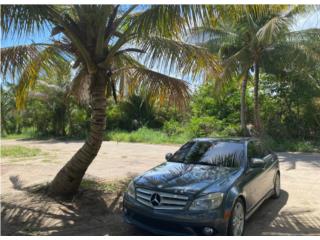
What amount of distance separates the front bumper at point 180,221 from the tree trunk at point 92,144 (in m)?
2.45

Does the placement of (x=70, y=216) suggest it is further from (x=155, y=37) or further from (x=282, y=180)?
(x=282, y=180)

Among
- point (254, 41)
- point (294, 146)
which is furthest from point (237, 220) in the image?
point (294, 146)

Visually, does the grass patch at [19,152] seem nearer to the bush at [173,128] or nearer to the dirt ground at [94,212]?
the dirt ground at [94,212]

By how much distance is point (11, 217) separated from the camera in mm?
5598

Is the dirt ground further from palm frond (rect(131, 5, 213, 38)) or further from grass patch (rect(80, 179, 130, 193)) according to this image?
palm frond (rect(131, 5, 213, 38))

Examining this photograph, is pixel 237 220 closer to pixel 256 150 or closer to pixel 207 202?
pixel 207 202

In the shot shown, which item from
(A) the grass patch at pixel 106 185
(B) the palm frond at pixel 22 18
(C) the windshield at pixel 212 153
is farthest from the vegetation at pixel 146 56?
(C) the windshield at pixel 212 153

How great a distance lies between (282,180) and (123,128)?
70.2 feet

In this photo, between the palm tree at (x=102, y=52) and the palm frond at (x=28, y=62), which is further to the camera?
the palm frond at (x=28, y=62)

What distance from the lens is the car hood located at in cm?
452

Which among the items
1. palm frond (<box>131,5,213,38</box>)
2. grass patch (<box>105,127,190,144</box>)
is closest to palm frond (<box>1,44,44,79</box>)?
palm frond (<box>131,5,213,38</box>)

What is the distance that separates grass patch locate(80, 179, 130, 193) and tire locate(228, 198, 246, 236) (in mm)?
3539

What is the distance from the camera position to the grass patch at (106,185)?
7516mm
